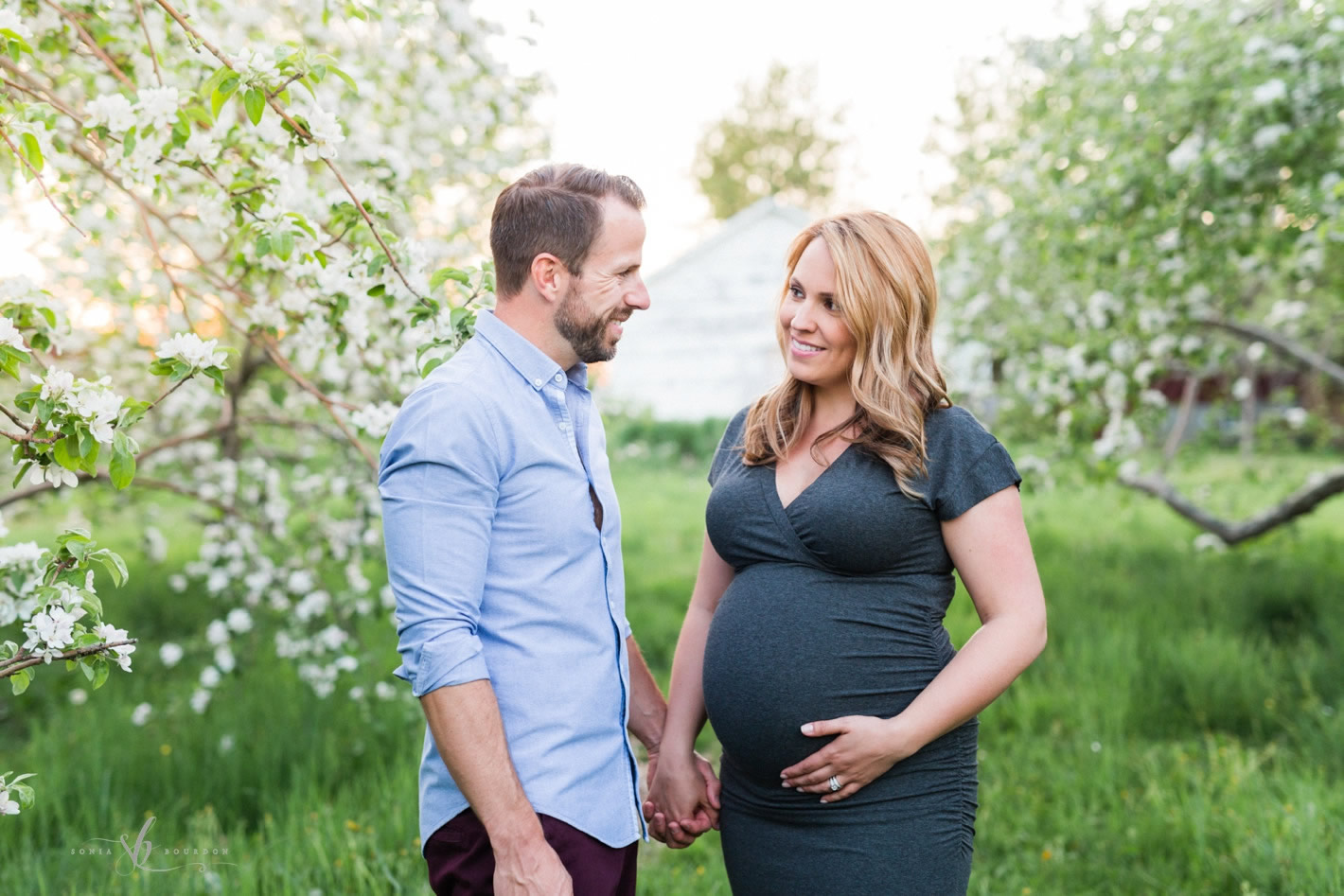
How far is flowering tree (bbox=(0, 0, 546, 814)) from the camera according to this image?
1.93 m

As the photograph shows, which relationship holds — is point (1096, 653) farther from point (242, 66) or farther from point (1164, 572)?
point (242, 66)

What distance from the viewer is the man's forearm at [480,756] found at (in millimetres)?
1744

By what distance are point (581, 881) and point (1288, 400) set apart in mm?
6153

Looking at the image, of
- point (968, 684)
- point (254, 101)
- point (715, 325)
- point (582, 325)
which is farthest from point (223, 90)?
point (715, 325)

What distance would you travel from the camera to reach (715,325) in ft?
63.7

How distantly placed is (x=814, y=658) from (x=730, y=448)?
23.7 inches

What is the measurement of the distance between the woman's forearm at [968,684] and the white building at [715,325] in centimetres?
1676

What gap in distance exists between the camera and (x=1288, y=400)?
21.2 ft

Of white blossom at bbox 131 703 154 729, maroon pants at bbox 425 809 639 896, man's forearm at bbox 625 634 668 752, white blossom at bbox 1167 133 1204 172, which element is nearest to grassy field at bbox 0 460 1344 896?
white blossom at bbox 131 703 154 729

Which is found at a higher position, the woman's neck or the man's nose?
the man's nose

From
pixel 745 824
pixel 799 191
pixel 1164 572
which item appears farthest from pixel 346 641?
pixel 799 191

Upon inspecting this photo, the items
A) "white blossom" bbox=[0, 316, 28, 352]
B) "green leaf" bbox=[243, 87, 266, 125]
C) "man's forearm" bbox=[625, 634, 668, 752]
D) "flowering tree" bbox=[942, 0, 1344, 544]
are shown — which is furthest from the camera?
"flowering tree" bbox=[942, 0, 1344, 544]

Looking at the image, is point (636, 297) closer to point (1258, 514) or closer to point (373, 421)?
point (373, 421)

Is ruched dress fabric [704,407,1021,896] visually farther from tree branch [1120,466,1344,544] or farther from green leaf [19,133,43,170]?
tree branch [1120,466,1344,544]
